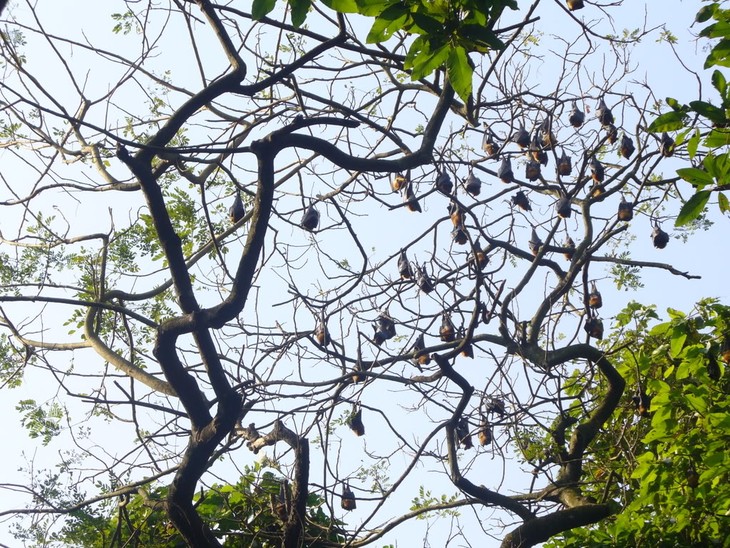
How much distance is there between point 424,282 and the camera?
5.54 meters

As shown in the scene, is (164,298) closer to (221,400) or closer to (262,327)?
(262,327)

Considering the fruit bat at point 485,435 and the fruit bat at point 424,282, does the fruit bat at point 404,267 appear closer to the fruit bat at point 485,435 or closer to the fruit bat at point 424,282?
the fruit bat at point 424,282

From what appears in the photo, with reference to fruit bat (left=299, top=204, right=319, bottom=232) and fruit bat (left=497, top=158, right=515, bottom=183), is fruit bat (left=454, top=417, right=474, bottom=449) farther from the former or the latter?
fruit bat (left=497, top=158, right=515, bottom=183)

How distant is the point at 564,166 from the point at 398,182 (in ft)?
4.20

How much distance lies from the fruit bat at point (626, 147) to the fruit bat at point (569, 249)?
0.79 m

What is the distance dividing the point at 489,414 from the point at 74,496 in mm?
Answer: 2645

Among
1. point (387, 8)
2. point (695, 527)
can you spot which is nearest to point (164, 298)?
point (695, 527)

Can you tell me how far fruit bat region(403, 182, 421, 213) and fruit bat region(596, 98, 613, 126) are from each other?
5.67 ft

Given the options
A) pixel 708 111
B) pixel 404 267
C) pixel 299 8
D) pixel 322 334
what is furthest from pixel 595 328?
pixel 299 8

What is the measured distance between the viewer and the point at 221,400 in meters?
3.95

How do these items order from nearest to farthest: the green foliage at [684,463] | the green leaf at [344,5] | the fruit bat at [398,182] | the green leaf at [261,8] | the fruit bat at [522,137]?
the green leaf at [261,8], the green leaf at [344,5], the green foliage at [684,463], the fruit bat at [398,182], the fruit bat at [522,137]

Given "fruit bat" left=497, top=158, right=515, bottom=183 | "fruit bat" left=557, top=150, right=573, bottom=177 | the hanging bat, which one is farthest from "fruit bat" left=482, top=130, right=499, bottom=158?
the hanging bat

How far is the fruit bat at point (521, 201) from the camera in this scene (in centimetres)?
638

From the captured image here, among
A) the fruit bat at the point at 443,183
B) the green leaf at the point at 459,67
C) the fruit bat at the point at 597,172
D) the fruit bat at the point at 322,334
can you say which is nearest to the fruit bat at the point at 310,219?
the fruit bat at the point at 322,334
